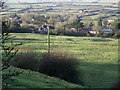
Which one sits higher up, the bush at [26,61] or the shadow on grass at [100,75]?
the bush at [26,61]

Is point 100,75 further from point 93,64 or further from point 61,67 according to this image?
point 93,64

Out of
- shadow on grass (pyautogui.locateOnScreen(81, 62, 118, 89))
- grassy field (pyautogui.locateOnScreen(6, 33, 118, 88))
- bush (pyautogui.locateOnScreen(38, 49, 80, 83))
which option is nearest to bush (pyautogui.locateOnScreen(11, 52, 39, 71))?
bush (pyautogui.locateOnScreen(38, 49, 80, 83))

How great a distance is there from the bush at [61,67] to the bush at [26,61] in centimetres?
70

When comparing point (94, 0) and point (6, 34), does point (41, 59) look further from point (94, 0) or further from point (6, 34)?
point (94, 0)

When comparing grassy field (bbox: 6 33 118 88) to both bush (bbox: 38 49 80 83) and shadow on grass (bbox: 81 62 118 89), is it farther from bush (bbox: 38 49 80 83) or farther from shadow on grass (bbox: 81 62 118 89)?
bush (bbox: 38 49 80 83)

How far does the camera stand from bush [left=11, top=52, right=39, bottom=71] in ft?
71.8

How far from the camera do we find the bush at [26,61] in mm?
21889

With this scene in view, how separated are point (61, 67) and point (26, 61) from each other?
8.67 ft

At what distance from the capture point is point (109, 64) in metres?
27.0

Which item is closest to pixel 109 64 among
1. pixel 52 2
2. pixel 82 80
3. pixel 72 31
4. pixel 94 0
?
pixel 82 80

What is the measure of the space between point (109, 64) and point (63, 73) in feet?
23.0

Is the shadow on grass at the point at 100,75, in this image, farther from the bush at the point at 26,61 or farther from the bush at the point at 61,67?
the bush at the point at 26,61

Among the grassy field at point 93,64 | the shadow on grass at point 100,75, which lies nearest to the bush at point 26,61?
the grassy field at point 93,64

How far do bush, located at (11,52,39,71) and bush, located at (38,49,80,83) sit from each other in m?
0.70
